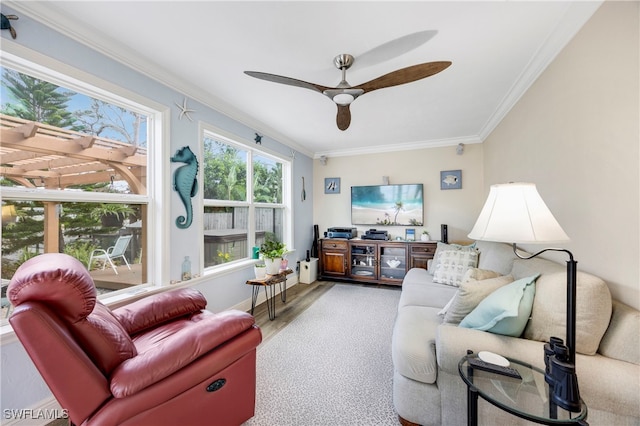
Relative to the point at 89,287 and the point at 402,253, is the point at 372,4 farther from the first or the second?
the point at 402,253

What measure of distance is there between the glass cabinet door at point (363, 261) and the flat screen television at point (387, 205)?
1.65 feet

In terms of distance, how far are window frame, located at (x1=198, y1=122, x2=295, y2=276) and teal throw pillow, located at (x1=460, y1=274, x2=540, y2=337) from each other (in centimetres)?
256

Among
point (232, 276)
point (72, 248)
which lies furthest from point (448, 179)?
point (72, 248)

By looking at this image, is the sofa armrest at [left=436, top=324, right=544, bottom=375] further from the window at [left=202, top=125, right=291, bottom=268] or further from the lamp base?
the window at [left=202, top=125, right=291, bottom=268]

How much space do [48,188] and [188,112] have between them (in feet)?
4.27

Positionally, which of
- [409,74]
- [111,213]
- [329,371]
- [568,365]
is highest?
[409,74]

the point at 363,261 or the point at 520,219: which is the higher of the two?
the point at 520,219

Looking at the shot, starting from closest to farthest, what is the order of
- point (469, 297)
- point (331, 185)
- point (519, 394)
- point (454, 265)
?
point (519, 394) < point (469, 297) < point (454, 265) < point (331, 185)

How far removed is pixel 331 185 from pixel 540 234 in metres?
4.06

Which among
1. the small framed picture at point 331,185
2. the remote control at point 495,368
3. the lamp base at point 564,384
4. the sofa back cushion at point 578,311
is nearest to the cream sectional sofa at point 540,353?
the sofa back cushion at point 578,311

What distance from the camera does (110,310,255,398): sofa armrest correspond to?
105 centimetres

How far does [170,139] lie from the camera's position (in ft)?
7.78

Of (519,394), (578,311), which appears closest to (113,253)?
(519,394)

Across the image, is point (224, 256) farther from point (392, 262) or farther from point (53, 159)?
point (392, 262)
